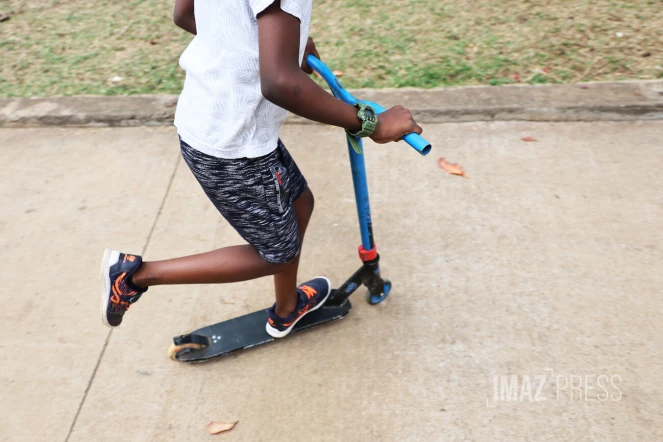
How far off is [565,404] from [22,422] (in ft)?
6.34

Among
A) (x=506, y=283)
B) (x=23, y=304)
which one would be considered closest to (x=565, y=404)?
(x=506, y=283)

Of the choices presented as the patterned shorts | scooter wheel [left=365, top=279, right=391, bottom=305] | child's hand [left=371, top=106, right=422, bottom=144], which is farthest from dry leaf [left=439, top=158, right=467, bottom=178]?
child's hand [left=371, top=106, right=422, bottom=144]

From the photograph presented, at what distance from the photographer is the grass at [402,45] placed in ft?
12.9

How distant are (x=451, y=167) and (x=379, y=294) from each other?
98 centimetres

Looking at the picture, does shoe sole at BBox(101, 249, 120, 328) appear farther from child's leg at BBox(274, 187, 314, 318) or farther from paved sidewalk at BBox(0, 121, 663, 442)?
child's leg at BBox(274, 187, 314, 318)

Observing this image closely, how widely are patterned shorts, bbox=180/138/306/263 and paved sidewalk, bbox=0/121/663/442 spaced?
1.86 feet

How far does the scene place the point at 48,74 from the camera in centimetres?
430

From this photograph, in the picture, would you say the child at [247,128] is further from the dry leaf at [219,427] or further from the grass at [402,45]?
the grass at [402,45]

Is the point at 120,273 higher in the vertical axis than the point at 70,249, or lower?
higher

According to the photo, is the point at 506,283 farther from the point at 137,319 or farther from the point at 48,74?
the point at 48,74

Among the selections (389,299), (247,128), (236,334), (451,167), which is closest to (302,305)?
(236,334)

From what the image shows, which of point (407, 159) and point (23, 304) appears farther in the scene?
point (407, 159)

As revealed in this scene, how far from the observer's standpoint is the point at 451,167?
10.9ft

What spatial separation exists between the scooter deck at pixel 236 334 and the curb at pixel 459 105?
1441 millimetres
